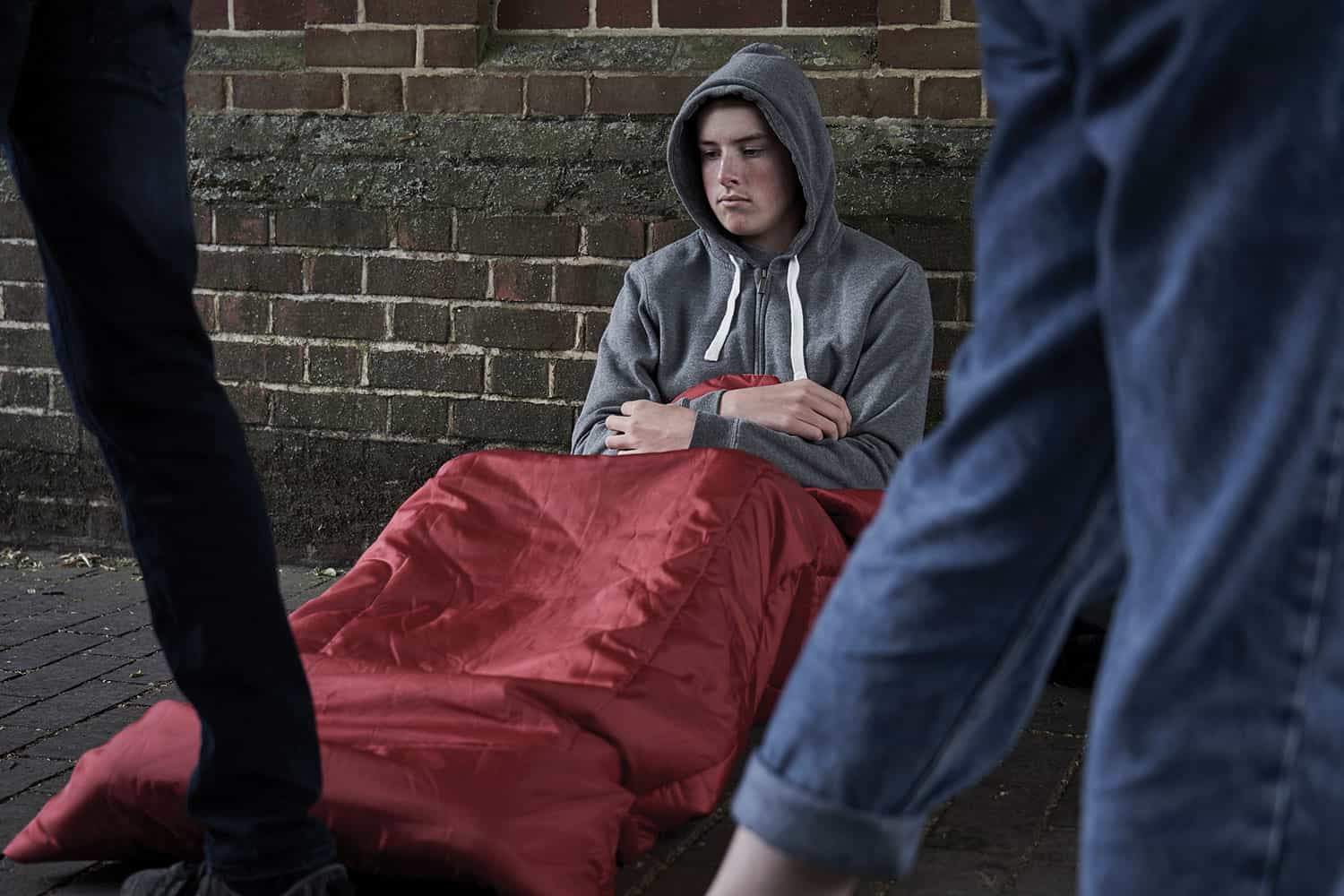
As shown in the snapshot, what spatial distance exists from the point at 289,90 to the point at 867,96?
5.20 ft

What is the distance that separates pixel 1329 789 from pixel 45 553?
4.32 meters

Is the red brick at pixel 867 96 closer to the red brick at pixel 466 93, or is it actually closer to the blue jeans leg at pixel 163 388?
the red brick at pixel 466 93

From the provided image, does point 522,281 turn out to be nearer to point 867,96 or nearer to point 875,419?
point 867,96

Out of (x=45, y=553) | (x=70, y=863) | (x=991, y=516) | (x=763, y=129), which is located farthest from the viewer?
(x=45, y=553)

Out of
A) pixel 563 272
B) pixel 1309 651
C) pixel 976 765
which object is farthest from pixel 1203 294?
pixel 563 272

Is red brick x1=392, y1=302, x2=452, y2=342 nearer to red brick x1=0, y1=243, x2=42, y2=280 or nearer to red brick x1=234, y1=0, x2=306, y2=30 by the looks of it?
red brick x1=234, y1=0, x2=306, y2=30

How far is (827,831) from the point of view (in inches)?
49.2

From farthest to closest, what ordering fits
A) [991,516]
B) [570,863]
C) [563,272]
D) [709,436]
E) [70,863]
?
[563,272] < [709,436] < [70,863] < [570,863] < [991,516]

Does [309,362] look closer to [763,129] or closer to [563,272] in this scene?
[563,272]

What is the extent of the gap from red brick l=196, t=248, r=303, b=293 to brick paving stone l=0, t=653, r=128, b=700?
1.34 meters

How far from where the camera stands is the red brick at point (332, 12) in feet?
14.5

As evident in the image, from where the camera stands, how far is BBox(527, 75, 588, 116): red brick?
4.30 metres

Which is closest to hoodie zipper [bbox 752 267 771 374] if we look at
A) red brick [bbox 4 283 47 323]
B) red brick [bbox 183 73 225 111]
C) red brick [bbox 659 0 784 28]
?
red brick [bbox 659 0 784 28]

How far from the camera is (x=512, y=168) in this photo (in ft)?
14.2
